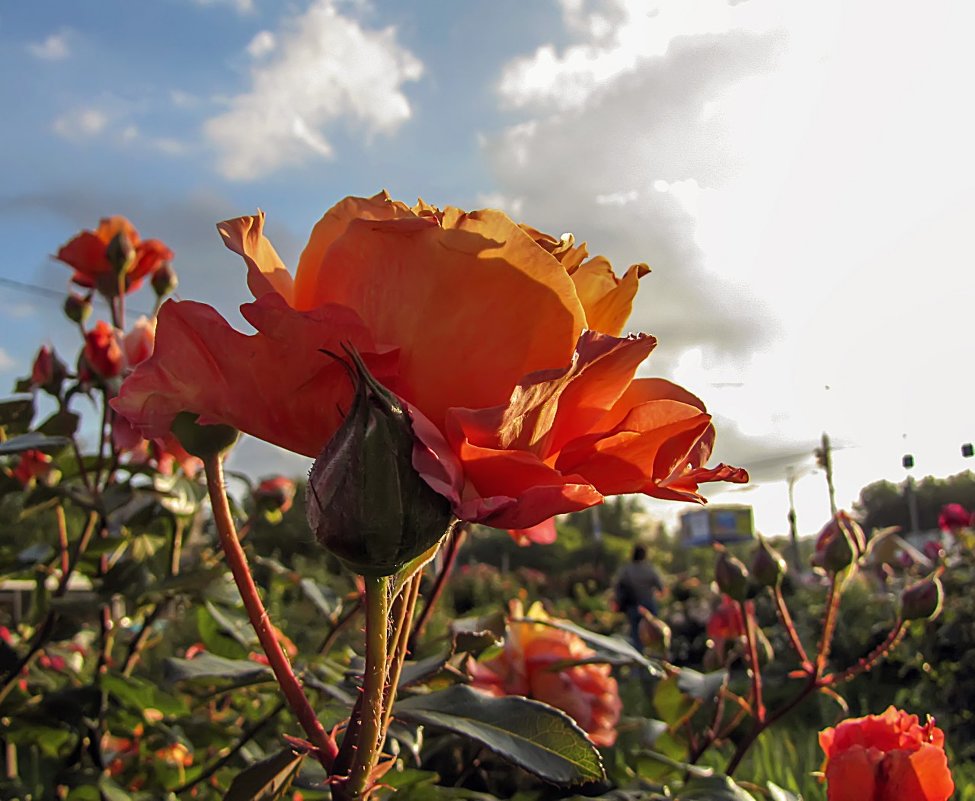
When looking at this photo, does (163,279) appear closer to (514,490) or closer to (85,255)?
(85,255)

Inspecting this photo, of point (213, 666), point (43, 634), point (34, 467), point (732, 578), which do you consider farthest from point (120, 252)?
point (732, 578)

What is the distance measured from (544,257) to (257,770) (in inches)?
11.8

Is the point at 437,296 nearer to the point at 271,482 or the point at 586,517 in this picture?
the point at 271,482

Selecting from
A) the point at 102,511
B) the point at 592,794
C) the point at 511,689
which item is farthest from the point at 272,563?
the point at 592,794

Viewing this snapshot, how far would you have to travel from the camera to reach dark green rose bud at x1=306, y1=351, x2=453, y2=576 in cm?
32

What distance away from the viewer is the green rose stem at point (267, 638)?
0.41m

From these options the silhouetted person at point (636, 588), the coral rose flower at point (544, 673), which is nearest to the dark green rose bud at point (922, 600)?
the coral rose flower at point (544, 673)

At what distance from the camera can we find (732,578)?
930 mm

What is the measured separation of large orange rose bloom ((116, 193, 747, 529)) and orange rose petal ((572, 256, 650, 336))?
0.02 metres

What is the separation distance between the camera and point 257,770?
450 millimetres

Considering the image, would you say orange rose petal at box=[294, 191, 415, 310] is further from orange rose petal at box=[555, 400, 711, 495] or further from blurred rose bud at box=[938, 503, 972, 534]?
blurred rose bud at box=[938, 503, 972, 534]

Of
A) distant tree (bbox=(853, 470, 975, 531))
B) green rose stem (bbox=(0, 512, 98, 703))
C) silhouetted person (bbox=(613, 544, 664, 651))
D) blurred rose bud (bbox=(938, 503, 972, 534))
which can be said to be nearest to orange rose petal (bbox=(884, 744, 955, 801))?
green rose stem (bbox=(0, 512, 98, 703))

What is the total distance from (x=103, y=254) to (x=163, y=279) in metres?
0.09

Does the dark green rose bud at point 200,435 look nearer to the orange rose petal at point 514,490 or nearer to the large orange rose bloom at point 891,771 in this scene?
the orange rose petal at point 514,490
